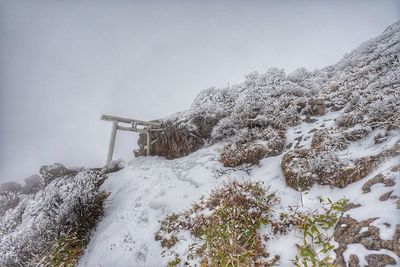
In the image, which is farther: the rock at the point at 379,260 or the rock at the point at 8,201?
the rock at the point at 8,201

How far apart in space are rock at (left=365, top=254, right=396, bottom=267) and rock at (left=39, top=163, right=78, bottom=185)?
35.4ft

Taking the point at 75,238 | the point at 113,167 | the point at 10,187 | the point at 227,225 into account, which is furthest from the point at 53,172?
the point at 227,225

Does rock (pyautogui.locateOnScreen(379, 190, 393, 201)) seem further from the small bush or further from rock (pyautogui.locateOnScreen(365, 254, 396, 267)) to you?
the small bush

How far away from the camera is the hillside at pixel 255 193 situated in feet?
12.5

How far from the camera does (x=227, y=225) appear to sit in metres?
4.54

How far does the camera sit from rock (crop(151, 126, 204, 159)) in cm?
972

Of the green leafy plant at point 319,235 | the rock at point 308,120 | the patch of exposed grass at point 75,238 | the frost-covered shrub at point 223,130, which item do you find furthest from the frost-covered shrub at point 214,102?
the green leafy plant at point 319,235

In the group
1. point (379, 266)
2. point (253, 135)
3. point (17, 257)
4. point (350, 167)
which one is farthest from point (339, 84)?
Answer: point (17, 257)

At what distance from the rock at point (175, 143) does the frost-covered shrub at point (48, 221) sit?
3.55 metres

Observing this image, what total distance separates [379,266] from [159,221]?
15.2ft

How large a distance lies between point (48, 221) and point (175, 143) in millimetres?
5297

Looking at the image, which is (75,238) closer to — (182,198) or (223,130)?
(182,198)

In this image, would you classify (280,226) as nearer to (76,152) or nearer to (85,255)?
(85,255)

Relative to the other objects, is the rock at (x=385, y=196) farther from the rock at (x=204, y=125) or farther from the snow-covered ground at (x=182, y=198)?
the rock at (x=204, y=125)
